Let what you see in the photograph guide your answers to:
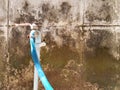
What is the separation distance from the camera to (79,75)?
4703 mm

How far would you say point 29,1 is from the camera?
15.3 feet

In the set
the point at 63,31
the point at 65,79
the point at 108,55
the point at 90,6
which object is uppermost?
the point at 90,6

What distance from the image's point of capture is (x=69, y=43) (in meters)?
4.69

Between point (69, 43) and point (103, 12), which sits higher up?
point (103, 12)

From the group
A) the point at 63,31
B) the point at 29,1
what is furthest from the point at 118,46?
the point at 29,1

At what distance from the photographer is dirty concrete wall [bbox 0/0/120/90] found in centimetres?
462

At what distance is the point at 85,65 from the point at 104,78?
33 centimetres

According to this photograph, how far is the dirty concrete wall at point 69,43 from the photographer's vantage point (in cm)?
462

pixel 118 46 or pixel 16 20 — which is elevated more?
pixel 16 20

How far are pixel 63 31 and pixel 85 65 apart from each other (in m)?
0.58

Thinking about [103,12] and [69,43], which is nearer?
[103,12]

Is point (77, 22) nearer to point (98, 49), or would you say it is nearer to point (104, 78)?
point (98, 49)

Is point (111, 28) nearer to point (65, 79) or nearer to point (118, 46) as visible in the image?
point (118, 46)

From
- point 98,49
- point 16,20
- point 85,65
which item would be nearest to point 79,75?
point 85,65
